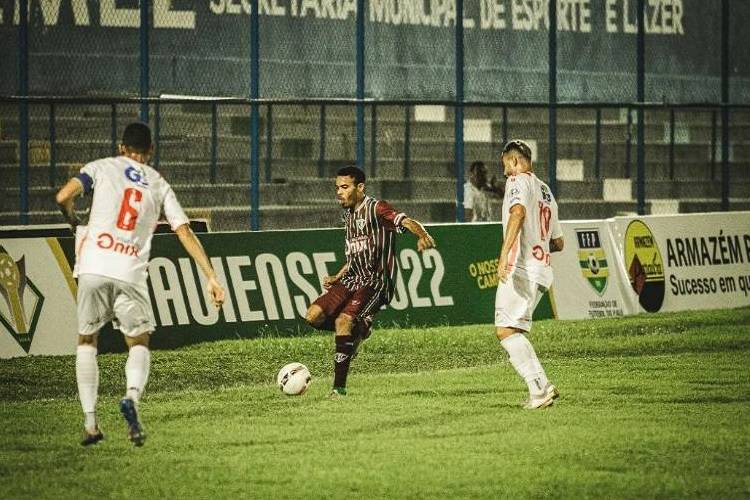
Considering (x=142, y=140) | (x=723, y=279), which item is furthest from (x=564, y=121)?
(x=142, y=140)

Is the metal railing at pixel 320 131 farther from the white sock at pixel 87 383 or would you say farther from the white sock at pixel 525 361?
the white sock at pixel 87 383

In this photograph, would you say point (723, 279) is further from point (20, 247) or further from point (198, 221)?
point (20, 247)

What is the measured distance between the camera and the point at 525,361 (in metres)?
11.9

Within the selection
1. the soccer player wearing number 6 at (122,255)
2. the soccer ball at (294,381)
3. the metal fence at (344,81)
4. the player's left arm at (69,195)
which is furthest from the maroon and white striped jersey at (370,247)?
the metal fence at (344,81)

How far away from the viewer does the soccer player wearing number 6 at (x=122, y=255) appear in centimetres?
1009

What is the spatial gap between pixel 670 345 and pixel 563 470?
24.2ft

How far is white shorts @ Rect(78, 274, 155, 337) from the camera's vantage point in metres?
10.1

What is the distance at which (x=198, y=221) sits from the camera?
1720cm

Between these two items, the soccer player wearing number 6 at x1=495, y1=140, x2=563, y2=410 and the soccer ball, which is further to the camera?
the soccer ball

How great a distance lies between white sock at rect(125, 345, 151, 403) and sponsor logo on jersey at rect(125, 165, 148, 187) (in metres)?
1.03

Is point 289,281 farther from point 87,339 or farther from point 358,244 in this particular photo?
point 87,339

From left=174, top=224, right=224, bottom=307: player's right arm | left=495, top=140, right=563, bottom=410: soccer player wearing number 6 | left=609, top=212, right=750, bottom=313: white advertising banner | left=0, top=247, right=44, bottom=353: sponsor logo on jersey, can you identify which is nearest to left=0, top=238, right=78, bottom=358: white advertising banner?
left=0, top=247, right=44, bottom=353: sponsor logo on jersey

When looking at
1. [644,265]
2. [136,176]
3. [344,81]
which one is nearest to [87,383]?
[136,176]

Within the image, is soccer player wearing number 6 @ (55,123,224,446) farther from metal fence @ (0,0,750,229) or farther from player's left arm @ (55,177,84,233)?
metal fence @ (0,0,750,229)
